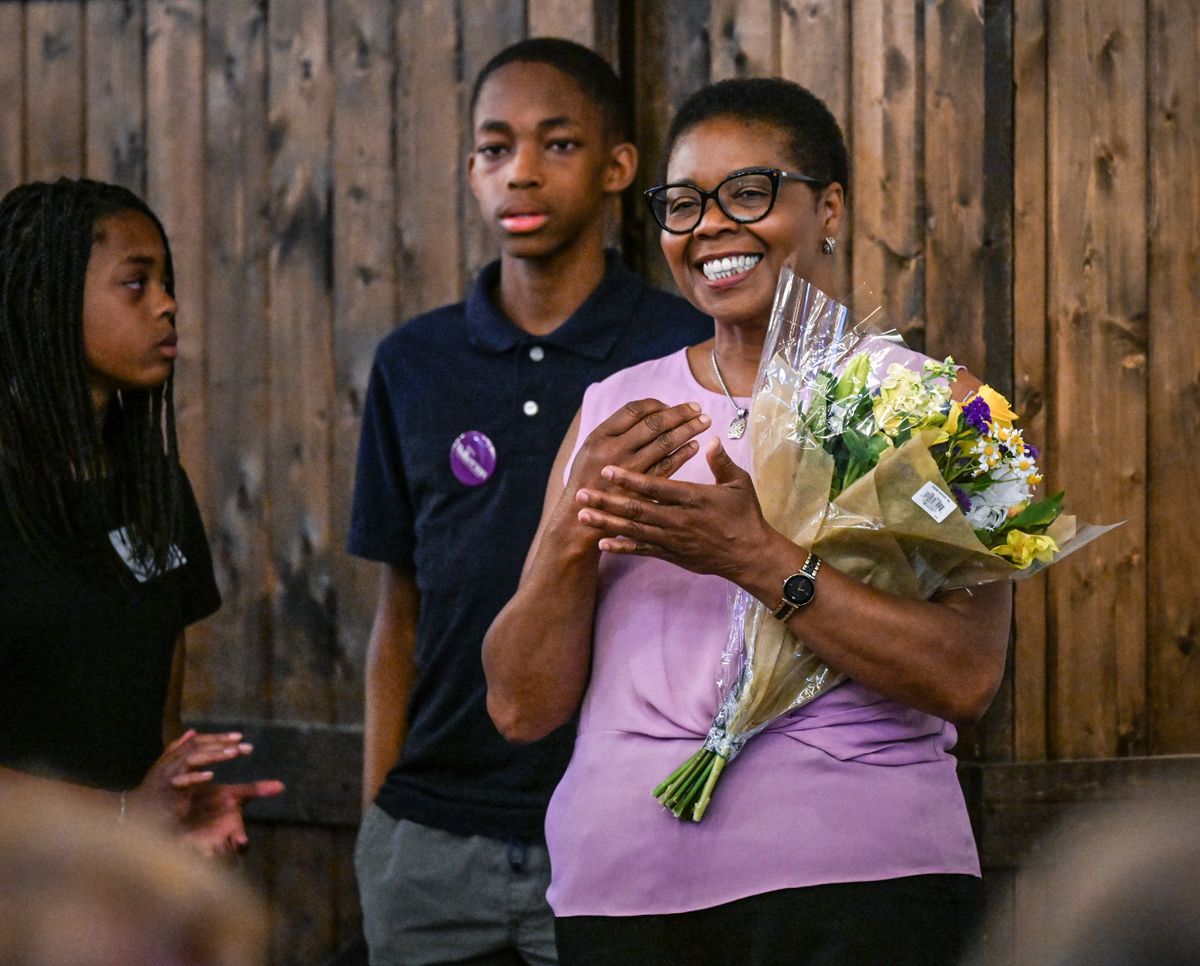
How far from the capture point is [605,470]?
1827 mm

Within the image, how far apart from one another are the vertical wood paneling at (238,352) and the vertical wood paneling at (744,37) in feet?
3.80

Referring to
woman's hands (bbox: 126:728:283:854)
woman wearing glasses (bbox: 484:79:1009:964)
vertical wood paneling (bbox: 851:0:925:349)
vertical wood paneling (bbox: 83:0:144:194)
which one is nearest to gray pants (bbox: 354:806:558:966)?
woman's hands (bbox: 126:728:283:854)

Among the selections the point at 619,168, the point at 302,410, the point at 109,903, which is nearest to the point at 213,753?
the point at 619,168

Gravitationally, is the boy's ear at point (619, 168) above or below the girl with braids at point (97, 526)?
above

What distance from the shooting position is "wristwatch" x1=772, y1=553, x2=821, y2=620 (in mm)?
1787

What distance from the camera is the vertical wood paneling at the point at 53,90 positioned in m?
3.97

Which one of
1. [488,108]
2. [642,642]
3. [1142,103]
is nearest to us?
[642,642]

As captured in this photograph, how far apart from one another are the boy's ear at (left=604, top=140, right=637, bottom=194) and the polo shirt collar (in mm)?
132

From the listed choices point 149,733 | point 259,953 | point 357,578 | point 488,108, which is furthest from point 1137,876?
point 357,578

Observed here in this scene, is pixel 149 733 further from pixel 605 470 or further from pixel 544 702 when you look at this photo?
pixel 605 470

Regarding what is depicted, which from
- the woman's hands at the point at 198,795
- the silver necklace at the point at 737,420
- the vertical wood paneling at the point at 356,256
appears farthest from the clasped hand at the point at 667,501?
the vertical wood paneling at the point at 356,256

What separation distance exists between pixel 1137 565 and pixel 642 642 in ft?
5.37

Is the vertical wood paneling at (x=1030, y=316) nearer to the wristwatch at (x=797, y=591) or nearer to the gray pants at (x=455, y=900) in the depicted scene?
the gray pants at (x=455, y=900)

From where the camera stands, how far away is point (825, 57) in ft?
10.7
